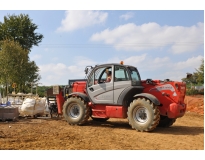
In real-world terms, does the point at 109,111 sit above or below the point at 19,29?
below

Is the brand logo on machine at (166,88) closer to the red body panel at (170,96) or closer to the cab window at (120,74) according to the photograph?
the red body panel at (170,96)

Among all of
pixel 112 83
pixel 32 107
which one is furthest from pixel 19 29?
pixel 112 83

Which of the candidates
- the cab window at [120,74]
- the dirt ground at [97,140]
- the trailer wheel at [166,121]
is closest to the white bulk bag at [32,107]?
the dirt ground at [97,140]

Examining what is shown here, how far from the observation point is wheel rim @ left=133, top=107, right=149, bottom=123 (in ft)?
31.0

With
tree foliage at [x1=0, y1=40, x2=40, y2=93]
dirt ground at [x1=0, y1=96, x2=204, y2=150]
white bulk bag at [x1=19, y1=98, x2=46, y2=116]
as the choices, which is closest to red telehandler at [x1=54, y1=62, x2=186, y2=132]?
A: dirt ground at [x1=0, y1=96, x2=204, y2=150]

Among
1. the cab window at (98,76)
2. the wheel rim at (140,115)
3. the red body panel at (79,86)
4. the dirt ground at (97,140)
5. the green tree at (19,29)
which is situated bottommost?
the dirt ground at (97,140)

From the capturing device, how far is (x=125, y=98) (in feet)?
32.3

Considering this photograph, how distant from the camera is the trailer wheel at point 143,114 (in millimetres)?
9065

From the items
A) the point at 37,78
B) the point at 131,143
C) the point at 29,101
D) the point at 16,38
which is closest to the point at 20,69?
the point at 37,78

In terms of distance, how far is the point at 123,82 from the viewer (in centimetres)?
991

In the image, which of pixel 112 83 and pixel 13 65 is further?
pixel 13 65

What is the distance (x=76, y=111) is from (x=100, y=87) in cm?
152

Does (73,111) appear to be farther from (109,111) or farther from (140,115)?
(140,115)

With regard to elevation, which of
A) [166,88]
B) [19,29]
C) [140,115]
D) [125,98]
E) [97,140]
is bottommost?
[97,140]
